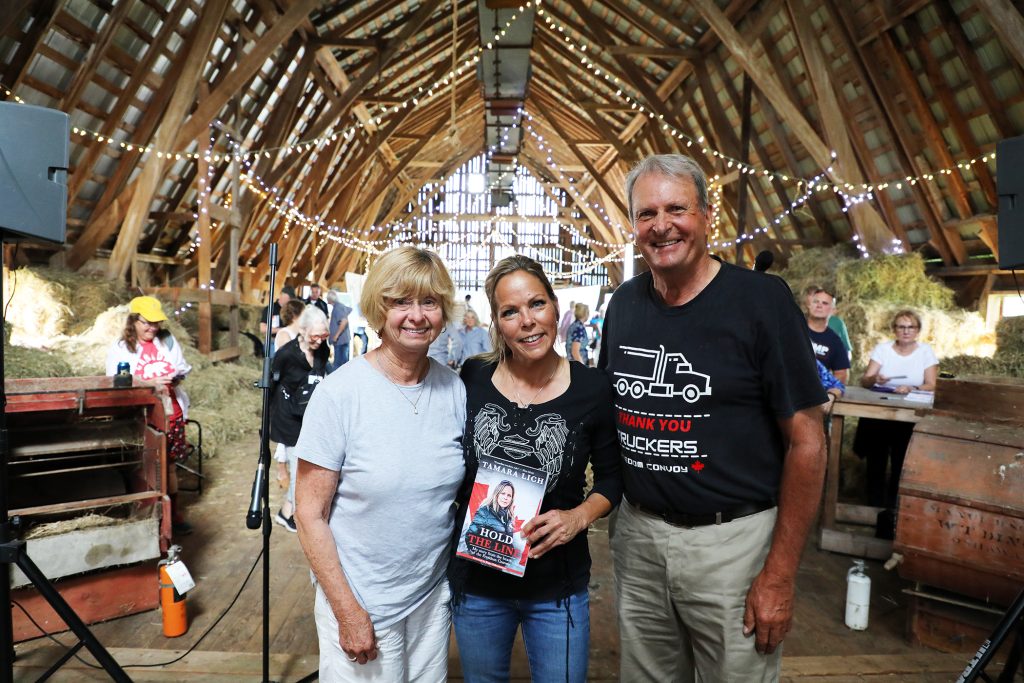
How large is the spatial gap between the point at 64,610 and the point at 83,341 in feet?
16.1

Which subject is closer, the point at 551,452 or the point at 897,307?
the point at 551,452

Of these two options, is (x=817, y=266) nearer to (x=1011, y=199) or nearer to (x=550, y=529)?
(x=1011, y=199)

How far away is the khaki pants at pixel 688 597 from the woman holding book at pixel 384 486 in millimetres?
466

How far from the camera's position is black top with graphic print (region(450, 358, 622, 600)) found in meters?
1.43

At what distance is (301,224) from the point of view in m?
12.1

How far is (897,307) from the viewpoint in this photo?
6.80 m

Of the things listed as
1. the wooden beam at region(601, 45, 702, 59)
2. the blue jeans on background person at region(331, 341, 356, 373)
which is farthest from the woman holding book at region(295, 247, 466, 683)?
the wooden beam at region(601, 45, 702, 59)

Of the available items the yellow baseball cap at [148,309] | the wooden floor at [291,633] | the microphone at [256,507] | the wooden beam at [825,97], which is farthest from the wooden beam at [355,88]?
the microphone at [256,507]

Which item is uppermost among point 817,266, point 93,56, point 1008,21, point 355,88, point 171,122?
point 355,88

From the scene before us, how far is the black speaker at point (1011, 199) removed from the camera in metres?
1.72

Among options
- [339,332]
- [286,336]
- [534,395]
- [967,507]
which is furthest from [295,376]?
[339,332]

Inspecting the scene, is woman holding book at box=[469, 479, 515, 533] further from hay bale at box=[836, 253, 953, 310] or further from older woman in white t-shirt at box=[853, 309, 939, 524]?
hay bale at box=[836, 253, 953, 310]

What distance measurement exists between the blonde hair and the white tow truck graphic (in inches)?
18.9

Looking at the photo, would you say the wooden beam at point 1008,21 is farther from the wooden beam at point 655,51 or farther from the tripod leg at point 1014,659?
the wooden beam at point 655,51
